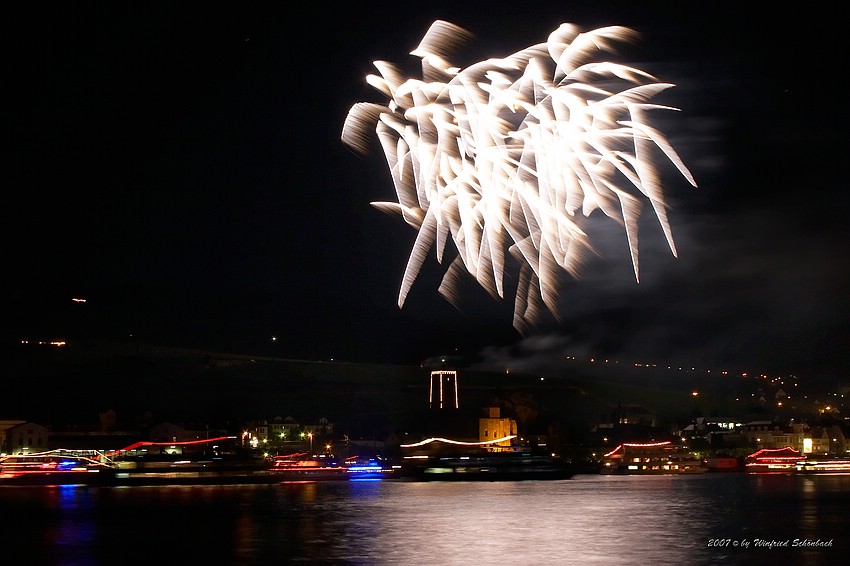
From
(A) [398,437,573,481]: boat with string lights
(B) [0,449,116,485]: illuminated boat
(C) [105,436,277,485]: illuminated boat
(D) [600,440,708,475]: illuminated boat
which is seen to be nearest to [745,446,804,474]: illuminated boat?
(D) [600,440,708,475]: illuminated boat

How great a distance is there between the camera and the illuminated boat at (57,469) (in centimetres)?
5831

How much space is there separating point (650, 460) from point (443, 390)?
25556 mm

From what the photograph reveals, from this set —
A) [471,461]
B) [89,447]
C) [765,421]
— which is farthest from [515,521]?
[765,421]

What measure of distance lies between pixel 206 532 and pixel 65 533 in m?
3.73

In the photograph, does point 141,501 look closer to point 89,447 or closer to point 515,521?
point 515,521

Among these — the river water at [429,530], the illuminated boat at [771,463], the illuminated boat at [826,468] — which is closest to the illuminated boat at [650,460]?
the illuminated boat at [771,463]

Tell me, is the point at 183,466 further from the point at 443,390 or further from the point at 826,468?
the point at 826,468

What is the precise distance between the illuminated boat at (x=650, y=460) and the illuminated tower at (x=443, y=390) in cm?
1833

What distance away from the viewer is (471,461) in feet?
238

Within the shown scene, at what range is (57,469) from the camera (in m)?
62.4

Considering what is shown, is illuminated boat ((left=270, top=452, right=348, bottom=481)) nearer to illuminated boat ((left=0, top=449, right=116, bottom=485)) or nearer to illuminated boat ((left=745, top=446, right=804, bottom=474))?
illuminated boat ((left=0, top=449, right=116, bottom=485))

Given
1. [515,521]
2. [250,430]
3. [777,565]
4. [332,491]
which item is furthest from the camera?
[250,430]

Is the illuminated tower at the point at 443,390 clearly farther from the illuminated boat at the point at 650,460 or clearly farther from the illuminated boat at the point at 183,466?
the illuminated boat at the point at 183,466

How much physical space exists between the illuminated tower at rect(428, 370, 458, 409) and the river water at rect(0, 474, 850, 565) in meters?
62.0
